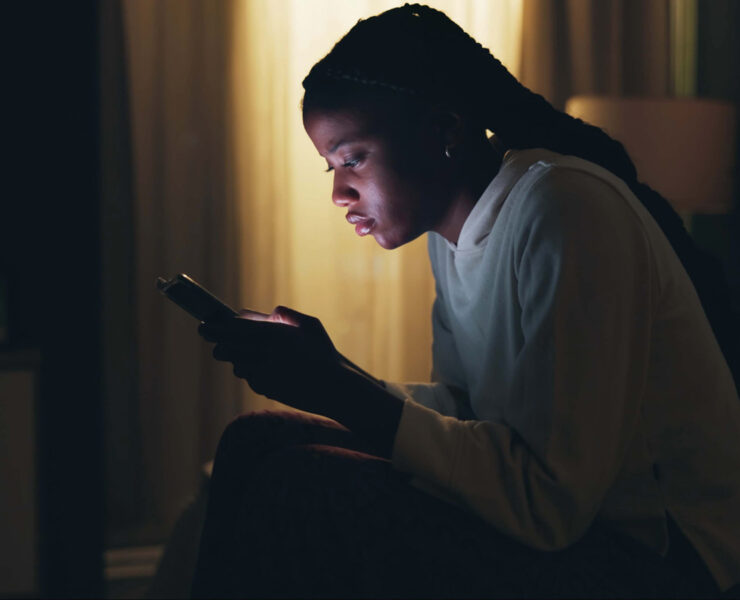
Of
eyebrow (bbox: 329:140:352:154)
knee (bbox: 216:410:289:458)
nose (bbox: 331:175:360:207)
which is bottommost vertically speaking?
knee (bbox: 216:410:289:458)

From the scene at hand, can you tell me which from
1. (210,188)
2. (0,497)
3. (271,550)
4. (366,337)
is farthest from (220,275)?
(271,550)

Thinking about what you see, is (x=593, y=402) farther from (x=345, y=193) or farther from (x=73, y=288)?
(x=73, y=288)

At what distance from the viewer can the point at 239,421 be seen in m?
0.94

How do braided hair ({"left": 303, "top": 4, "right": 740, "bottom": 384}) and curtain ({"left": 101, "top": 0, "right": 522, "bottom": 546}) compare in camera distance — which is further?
curtain ({"left": 101, "top": 0, "right": 522, "bottom": 546})

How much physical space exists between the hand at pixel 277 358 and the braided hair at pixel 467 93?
0.34 metres

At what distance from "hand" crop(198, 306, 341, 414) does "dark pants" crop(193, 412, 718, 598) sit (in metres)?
0.06

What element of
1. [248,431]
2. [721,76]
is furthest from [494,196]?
[721,76]

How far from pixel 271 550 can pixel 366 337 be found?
1.47 m

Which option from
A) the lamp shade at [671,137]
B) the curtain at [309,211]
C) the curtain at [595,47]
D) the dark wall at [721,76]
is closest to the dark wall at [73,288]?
the curtain at [309,211]

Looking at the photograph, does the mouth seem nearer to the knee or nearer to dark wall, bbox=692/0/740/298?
the knee

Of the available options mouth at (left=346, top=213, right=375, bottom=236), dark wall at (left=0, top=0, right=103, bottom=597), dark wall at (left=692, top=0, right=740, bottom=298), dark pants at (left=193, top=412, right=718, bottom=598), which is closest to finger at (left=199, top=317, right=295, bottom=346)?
dark pants at (left=193, top=412, right=718, bottom=598)

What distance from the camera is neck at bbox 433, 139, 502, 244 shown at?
1010 mm

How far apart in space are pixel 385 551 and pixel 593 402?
24 centimetres

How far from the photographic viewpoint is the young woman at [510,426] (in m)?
0.70
